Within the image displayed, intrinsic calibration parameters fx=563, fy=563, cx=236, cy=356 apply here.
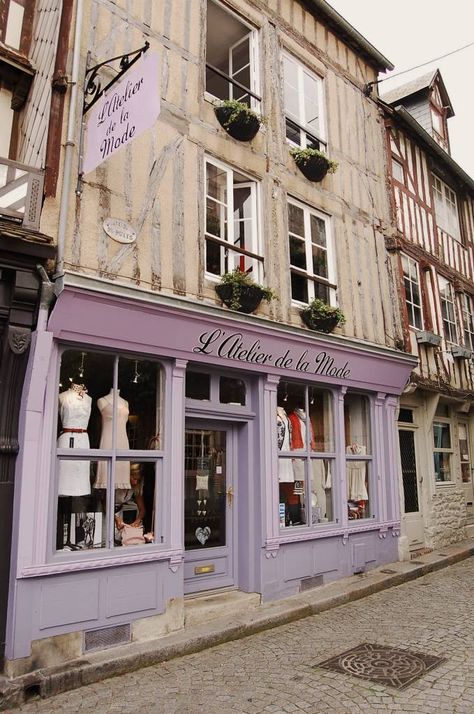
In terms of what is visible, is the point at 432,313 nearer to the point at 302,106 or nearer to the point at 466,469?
the point at 466,469

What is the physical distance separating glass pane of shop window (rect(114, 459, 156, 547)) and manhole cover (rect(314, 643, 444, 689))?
2081mm

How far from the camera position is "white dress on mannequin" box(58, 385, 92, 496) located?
520 centimetres

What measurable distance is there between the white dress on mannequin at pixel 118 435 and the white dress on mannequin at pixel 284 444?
2.30 metres

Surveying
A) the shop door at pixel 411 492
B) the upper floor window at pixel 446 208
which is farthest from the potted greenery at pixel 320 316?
the upper floor window at pixel 446 208

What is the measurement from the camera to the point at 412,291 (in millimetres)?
10398

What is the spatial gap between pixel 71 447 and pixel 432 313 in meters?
7.85

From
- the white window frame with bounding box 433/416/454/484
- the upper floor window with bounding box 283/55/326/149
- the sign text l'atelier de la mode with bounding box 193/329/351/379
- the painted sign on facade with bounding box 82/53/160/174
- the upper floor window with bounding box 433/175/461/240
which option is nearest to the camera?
the painted sign on facade with bounding box 82/53/160/174

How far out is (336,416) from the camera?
26.6 ft

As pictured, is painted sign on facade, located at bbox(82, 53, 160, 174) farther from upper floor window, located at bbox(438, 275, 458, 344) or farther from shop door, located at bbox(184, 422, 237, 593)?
upper floor window, located at bbox(438, 275, 458, 344)

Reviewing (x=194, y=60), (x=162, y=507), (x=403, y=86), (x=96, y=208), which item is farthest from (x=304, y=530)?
(x=403, y=86)

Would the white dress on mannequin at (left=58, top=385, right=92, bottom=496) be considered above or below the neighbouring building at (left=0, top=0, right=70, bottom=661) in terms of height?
below

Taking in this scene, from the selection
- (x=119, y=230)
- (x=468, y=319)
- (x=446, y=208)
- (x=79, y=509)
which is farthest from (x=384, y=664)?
(x=446, y=208)

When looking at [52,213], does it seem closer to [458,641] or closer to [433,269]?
[458,641]

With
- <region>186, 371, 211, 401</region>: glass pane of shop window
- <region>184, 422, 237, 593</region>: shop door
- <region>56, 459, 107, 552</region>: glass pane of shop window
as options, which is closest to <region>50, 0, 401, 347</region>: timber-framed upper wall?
<region>186, 371, 211, 401</region>: glass pane of shop window
